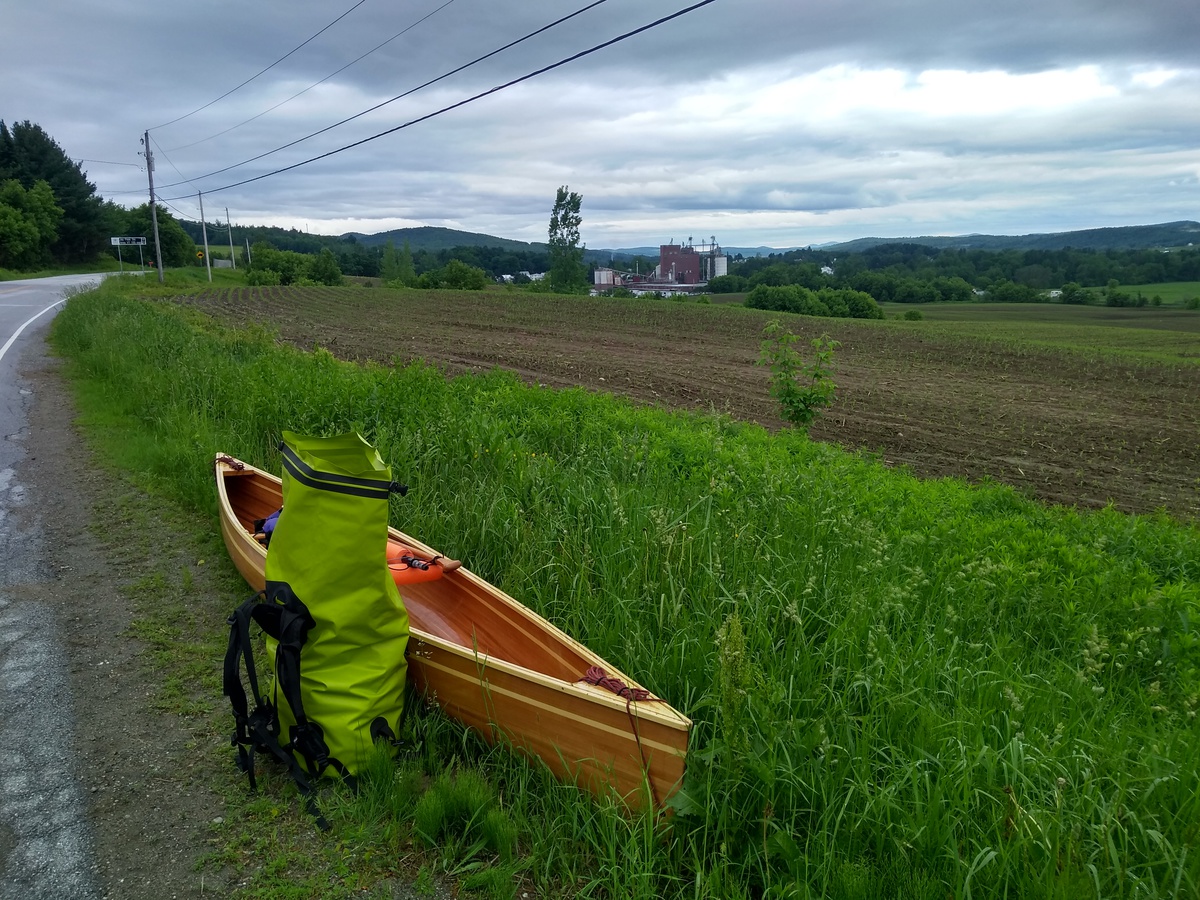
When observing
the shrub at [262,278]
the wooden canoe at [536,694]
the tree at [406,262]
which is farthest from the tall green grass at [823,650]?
the tree at [406,262]

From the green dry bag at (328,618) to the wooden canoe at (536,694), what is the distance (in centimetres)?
18

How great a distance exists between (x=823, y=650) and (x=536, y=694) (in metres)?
1.26

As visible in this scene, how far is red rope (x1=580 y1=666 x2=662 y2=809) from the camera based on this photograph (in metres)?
2.60

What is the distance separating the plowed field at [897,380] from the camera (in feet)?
35.3

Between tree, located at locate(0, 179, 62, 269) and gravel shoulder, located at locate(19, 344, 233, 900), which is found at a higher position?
tree, located at locate(0, 179, 62, 269)

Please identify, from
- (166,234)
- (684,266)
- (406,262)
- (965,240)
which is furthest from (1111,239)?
(166,234)

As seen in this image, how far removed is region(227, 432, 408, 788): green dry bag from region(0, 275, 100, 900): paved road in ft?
2.10

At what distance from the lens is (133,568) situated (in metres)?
5.10

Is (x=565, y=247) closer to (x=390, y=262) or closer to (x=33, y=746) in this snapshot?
(x=390, y=262)

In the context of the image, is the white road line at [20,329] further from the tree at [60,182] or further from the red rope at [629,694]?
the tree at [60,182]

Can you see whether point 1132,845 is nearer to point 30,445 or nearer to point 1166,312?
point 30,445

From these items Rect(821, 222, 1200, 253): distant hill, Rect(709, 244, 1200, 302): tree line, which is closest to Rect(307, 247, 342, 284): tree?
Rect(709, 244, 1200, 302): tree line

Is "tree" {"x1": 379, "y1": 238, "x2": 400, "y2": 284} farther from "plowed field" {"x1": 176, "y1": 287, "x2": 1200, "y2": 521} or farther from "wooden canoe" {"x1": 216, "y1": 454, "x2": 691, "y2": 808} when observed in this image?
"wooden canoe" {"x1": 216, "y1": 454, "x2": 691, "y2": 808}

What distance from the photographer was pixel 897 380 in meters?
19.2
